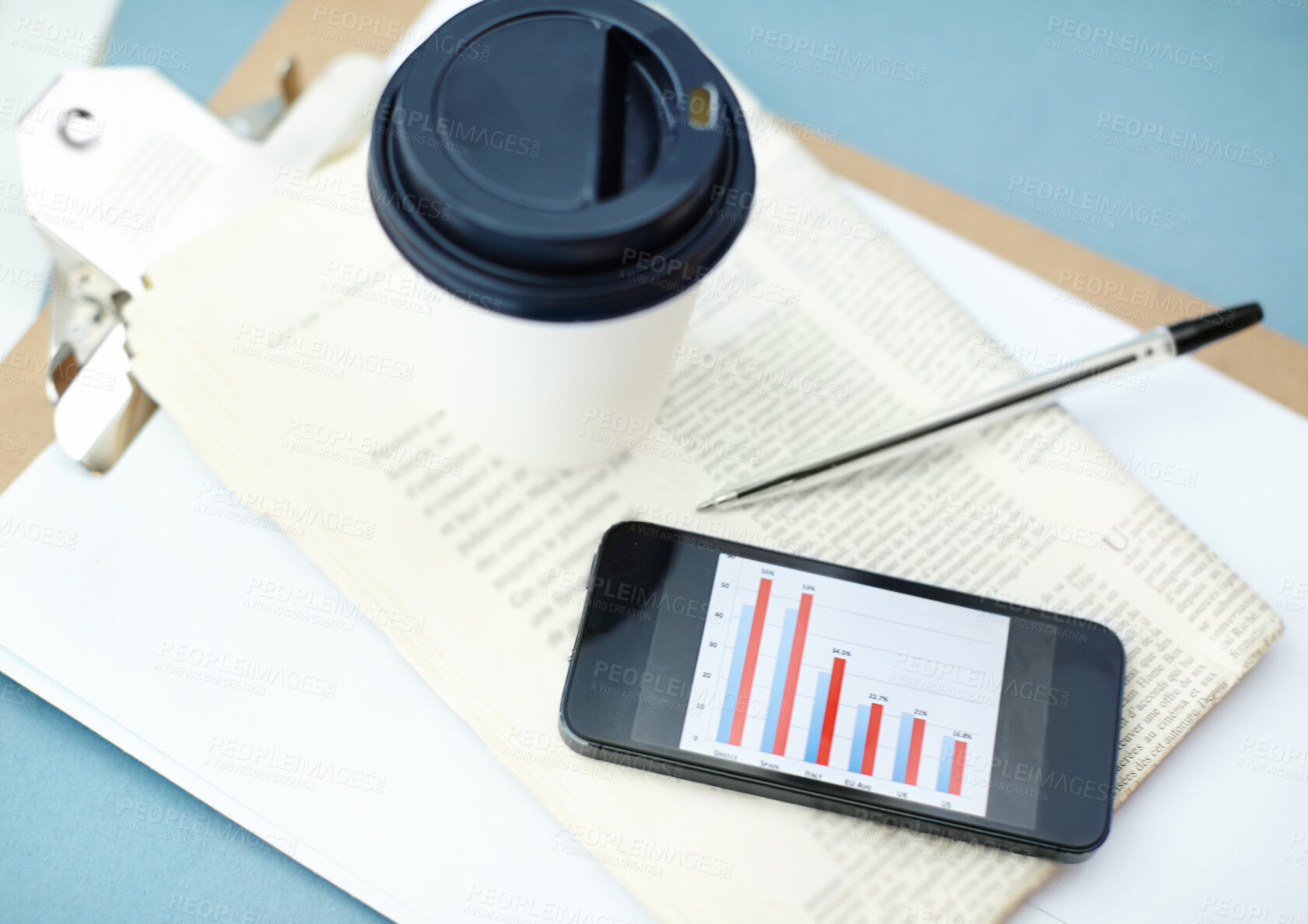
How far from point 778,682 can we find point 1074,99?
1.71 feet

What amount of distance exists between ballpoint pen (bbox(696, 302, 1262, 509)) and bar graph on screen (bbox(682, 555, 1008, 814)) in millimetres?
51

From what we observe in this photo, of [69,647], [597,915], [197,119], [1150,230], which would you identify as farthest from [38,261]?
[1150,230]

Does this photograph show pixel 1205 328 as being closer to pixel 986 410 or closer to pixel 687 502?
pixel 986 410

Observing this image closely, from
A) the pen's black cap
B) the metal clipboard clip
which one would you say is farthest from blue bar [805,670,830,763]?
the metal clipboard clip

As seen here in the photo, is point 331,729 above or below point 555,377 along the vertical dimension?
below

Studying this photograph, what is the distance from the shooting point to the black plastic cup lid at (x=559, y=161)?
322 millimetres

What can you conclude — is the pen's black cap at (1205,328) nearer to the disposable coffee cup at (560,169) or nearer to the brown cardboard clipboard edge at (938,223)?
the brown cardboard clipboard edge at (938,223)

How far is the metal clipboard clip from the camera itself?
0.49 meters

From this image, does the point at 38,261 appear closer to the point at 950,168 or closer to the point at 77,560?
the point at 77,560

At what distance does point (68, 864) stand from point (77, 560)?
0.47 ft

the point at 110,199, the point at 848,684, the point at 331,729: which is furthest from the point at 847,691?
the point at 110,199

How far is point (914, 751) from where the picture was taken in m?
0.42

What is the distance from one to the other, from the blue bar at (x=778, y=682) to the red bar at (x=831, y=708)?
20 mm

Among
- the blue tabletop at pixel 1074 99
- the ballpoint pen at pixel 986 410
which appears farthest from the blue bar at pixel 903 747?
the blue tabletop at pixel 1074 99
